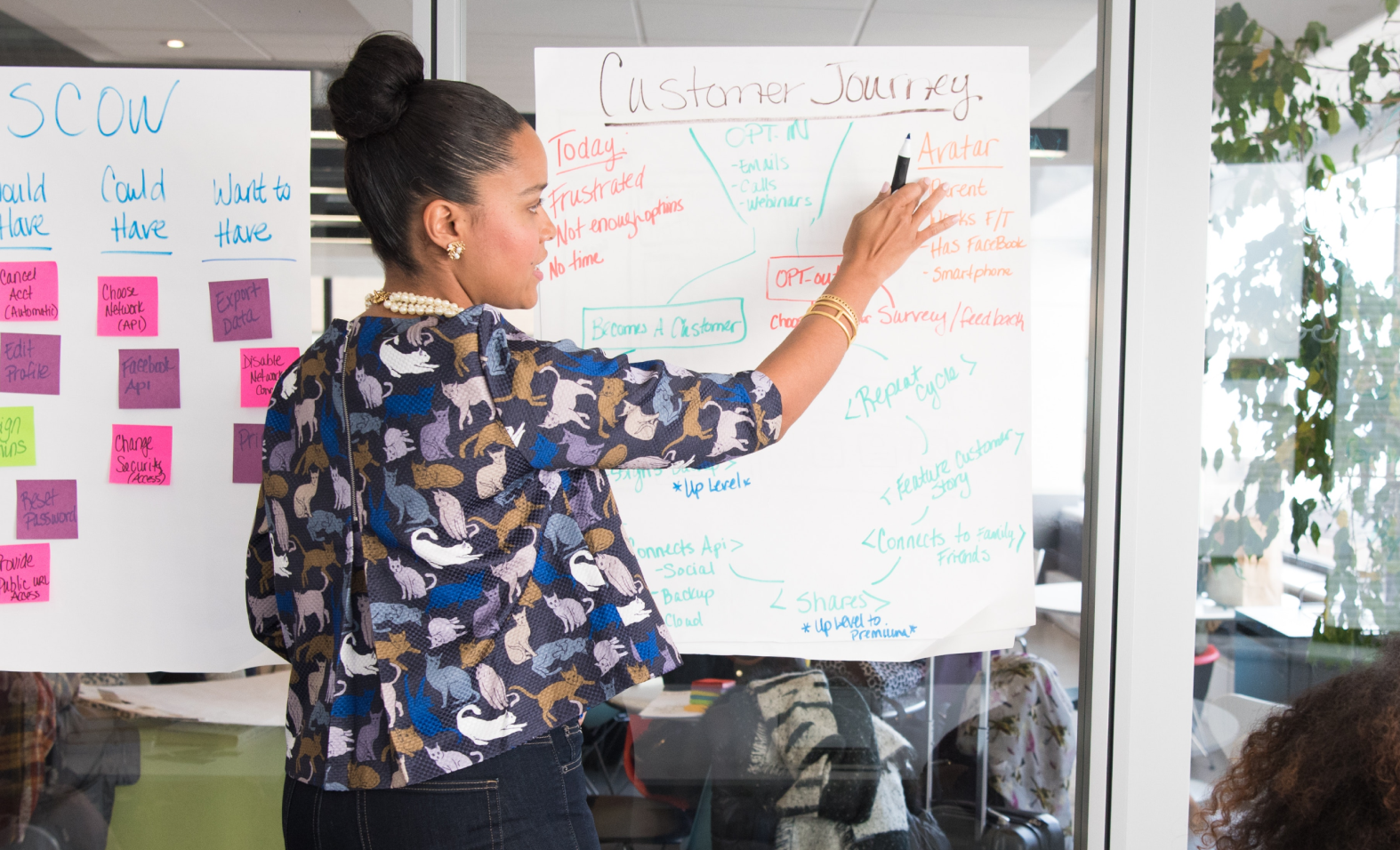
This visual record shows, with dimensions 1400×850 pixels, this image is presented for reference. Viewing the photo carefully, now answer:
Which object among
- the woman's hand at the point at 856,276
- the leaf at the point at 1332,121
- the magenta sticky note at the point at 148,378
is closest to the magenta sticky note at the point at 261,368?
the magenta sticky note at the point at 148,378

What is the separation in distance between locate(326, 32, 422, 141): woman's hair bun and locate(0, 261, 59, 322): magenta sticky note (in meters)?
0.95

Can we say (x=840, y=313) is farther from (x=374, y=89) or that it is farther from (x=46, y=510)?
(x=46, y=510)

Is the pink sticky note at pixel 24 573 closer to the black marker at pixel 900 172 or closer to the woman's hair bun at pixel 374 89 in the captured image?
the woman's hair bun at pixel 374 89

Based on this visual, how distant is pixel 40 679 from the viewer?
66.1 inches

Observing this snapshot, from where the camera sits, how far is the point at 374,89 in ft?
3.17

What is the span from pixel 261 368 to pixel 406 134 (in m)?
0.77

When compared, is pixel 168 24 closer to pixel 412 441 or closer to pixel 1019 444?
pixel 412 441

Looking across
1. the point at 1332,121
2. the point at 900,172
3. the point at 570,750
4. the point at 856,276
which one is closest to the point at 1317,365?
the point at 1332,121

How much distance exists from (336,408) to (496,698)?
1.20 feet

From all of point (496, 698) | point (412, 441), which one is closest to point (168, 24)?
point (412, 441)

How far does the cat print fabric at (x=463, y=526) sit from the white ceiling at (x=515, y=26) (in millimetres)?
771

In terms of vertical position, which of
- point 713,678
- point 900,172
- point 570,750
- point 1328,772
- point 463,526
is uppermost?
point 900,172

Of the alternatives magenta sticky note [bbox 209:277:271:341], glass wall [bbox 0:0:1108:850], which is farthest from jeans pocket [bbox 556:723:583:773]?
magenta sticky note [bbox 209:277:271:341]

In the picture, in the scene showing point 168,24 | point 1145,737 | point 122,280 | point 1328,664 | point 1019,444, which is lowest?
point 1145,737
